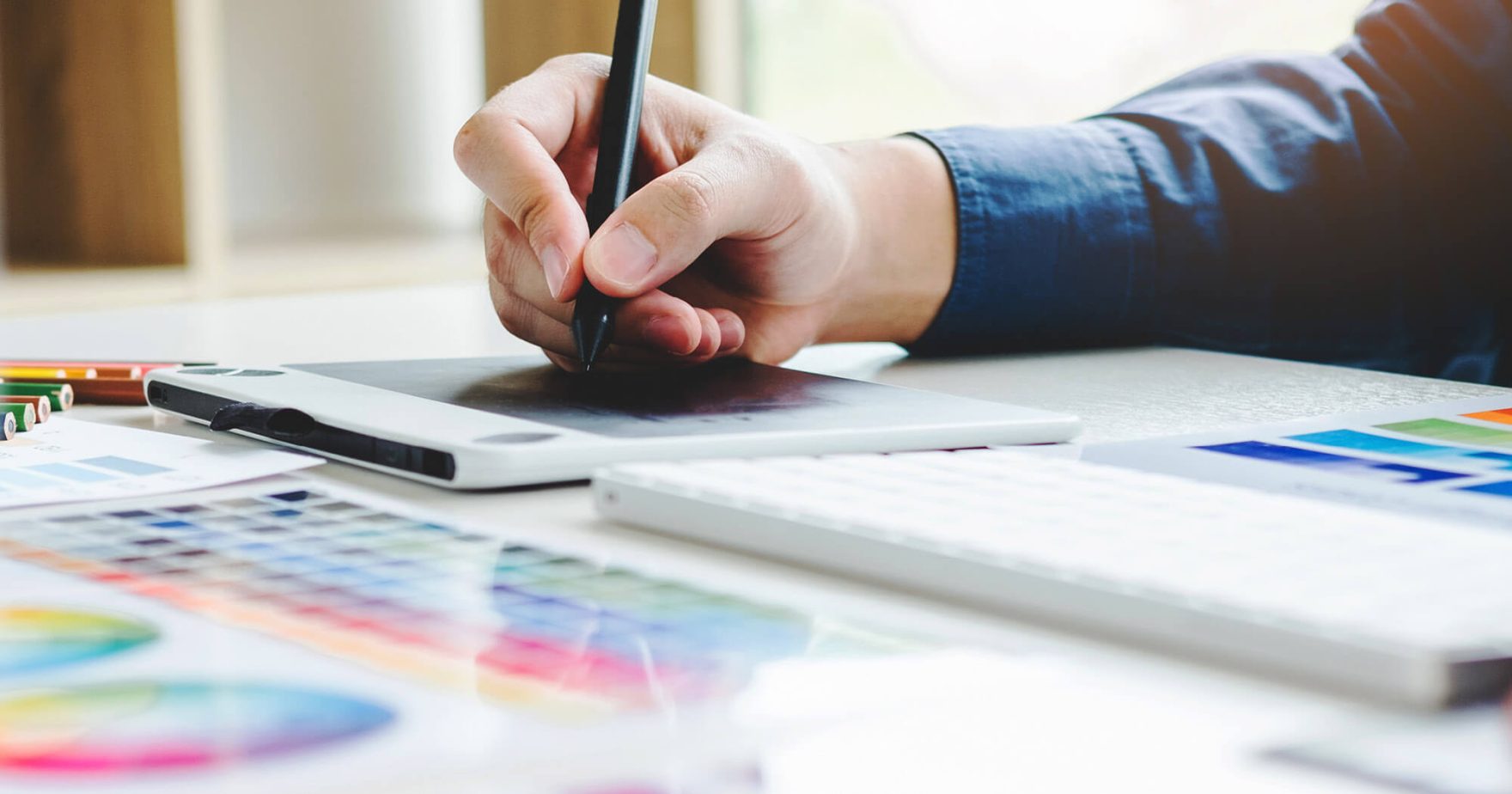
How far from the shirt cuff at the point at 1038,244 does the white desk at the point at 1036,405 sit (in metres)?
0.03

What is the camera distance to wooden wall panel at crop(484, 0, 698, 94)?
2.34 m

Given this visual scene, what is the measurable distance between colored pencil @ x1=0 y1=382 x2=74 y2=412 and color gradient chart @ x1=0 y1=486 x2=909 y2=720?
23 cm

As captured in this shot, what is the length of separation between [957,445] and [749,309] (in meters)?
0.31

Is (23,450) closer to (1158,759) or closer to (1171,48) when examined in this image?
(1158,759)

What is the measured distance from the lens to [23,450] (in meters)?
0.55

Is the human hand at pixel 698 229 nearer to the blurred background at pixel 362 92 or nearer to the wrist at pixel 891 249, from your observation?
the wrist at pixel 891 249

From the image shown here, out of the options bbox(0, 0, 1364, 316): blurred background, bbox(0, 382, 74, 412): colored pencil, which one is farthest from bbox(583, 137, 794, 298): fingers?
bbox(0, 0, 1364, 316): blurred background

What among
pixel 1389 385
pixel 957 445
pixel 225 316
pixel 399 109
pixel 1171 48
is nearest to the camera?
pixel 957 445

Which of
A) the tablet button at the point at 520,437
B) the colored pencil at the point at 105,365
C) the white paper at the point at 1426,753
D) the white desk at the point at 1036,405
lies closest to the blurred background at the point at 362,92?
the white desk at the point at 1036,405

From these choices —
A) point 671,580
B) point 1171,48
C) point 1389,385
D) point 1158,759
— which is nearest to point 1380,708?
point 1158,759

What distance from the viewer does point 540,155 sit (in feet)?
2.32

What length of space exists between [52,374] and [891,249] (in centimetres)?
42

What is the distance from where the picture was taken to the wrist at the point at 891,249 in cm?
84

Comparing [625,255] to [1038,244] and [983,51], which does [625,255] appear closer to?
[1038,244]
